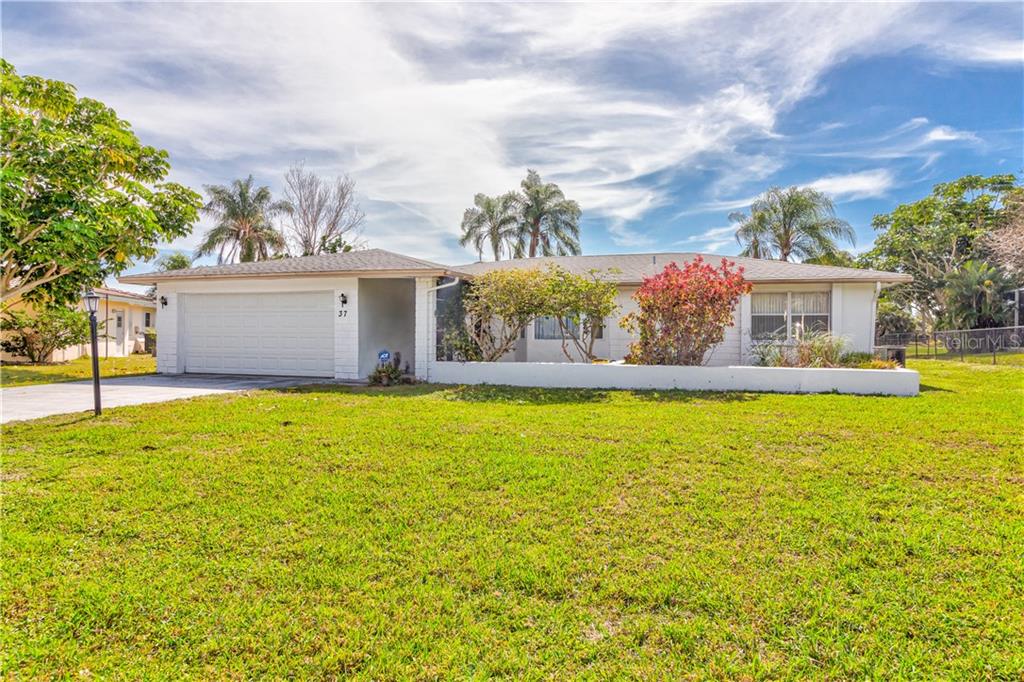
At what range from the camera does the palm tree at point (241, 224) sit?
28.0m

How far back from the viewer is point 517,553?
3.62 m

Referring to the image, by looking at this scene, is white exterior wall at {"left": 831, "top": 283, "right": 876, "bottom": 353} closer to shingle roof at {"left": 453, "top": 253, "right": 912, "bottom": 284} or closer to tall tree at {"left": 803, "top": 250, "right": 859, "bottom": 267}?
shingle roof at {"left": 453, "top": 253, "right": 912, "bottom": 284}

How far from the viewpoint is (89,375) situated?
14.3 metres

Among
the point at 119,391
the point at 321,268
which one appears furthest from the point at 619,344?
the point at 119,391

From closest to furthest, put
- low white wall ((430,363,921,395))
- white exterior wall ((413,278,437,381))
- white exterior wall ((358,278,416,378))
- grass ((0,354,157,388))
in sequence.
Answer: low white wall ((430,363,921,395)) < white exterior wall ((413,278,437,381)) < grass ((0,354,157,388)) < white exterior wall ((358,278,416,378))

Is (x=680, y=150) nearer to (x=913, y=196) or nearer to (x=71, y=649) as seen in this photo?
(x=71, y=649)

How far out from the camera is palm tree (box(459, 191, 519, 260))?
2717cm

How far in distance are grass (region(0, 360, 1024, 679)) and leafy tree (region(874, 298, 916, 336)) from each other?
88.0 ft

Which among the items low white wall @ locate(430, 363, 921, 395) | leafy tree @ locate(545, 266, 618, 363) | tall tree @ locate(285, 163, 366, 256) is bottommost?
low white wall @ locate(430, 363, 921, 395)

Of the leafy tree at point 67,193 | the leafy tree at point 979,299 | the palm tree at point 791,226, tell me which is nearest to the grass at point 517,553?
the leafy tree at point 67,193

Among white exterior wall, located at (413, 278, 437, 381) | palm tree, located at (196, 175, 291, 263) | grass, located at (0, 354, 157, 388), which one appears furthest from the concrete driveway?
palm tree, located at (196, 175, 291, 263)

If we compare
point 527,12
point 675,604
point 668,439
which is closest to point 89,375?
point 527,12

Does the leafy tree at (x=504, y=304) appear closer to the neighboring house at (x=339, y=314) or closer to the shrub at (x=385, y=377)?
the neighboring house at (x=339, y=314)

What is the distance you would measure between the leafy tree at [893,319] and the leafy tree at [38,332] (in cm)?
3716
